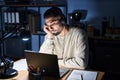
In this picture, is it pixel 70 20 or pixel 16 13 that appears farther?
pixel 16 13

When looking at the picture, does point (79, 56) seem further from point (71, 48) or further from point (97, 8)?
point (97, 8)

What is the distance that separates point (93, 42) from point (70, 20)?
0.50 m

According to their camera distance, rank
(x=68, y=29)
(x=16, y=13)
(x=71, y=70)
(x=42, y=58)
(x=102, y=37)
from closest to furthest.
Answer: (x=42, y=58), (x=71, y=70), (x=68, y=29), (x=102, y=37), (x=16, y=13)

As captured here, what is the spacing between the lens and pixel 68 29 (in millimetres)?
2529

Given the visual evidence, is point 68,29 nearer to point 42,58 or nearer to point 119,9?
point 42,58

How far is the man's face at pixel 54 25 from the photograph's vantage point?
7.88 ft

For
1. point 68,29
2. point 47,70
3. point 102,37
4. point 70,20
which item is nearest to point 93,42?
point 102,37

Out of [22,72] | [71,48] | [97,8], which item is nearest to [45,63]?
[22,72]

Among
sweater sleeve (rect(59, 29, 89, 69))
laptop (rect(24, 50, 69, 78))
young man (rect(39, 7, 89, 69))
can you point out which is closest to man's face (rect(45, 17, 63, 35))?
young man (rect(39, 7, 89, 69))

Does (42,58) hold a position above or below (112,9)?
below

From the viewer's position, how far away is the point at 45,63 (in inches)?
73.9

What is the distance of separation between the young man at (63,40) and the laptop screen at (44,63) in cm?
35

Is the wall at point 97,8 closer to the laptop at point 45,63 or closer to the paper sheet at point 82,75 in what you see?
the paper sheet at point 82,75

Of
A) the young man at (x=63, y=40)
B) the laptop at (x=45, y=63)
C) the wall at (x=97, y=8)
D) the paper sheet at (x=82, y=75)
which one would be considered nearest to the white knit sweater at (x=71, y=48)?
the young man at (x=63, y=40)
